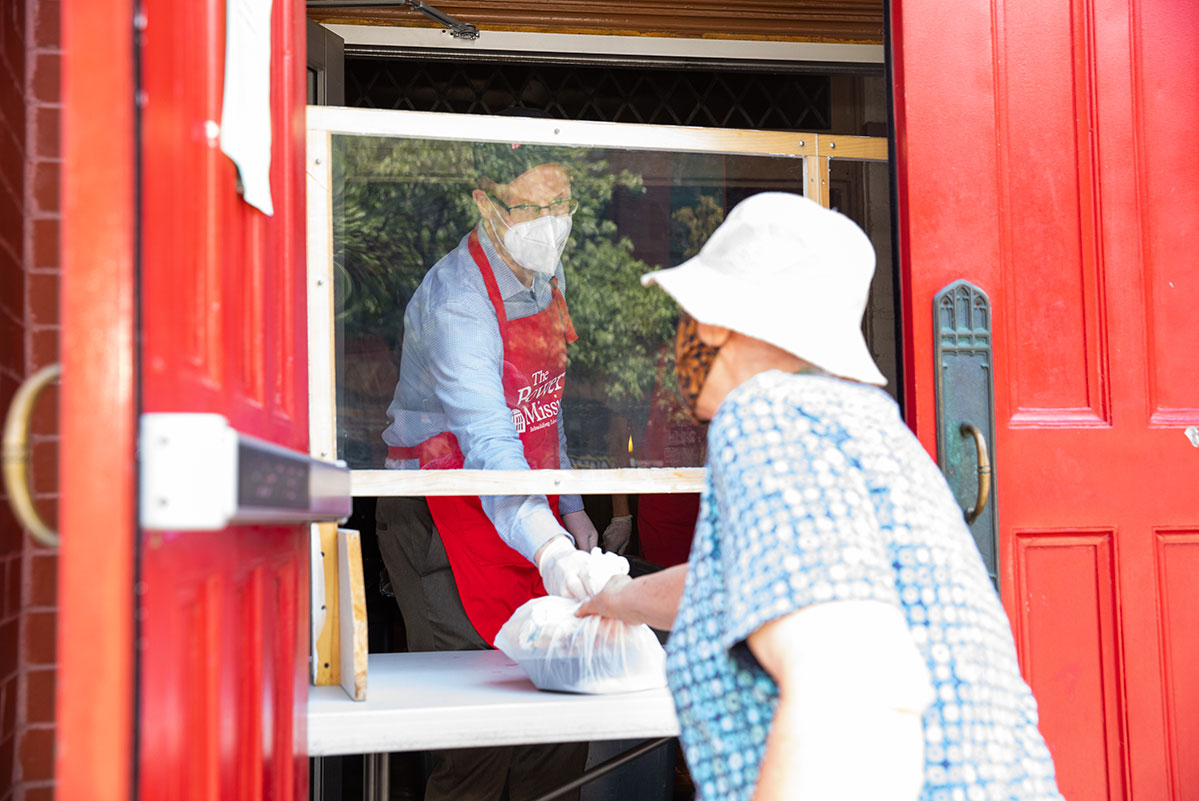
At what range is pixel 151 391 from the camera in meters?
0.87

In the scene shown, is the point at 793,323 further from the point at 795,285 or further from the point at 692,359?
the point at 692,359

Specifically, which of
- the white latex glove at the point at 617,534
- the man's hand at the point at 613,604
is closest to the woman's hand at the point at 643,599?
the man's hand at the point at 613,604

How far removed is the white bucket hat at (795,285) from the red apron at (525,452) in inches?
53.3

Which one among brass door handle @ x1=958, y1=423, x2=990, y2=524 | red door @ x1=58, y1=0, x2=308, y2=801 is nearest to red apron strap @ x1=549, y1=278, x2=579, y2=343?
brass door handle @ x1=958, y1=423, x2=990, y2=524

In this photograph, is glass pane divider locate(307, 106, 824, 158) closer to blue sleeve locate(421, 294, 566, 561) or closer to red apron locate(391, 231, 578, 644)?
red apron locate(391, 231, 578, 644)

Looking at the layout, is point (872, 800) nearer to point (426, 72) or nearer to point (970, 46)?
point (970, 46)

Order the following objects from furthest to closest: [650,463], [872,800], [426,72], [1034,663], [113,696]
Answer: [426,72] → [650,463] → [1034,663] → [872,800] → [113,696]

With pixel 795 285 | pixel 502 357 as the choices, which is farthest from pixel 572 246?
pixel 795 285

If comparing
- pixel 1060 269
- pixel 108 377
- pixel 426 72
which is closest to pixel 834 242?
pixel 108 377

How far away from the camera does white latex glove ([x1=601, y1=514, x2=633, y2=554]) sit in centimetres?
331

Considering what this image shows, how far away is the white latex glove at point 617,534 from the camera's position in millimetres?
3309

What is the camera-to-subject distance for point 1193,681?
2.19m

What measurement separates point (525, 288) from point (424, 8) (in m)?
1.20

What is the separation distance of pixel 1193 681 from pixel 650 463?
50.7 inches
